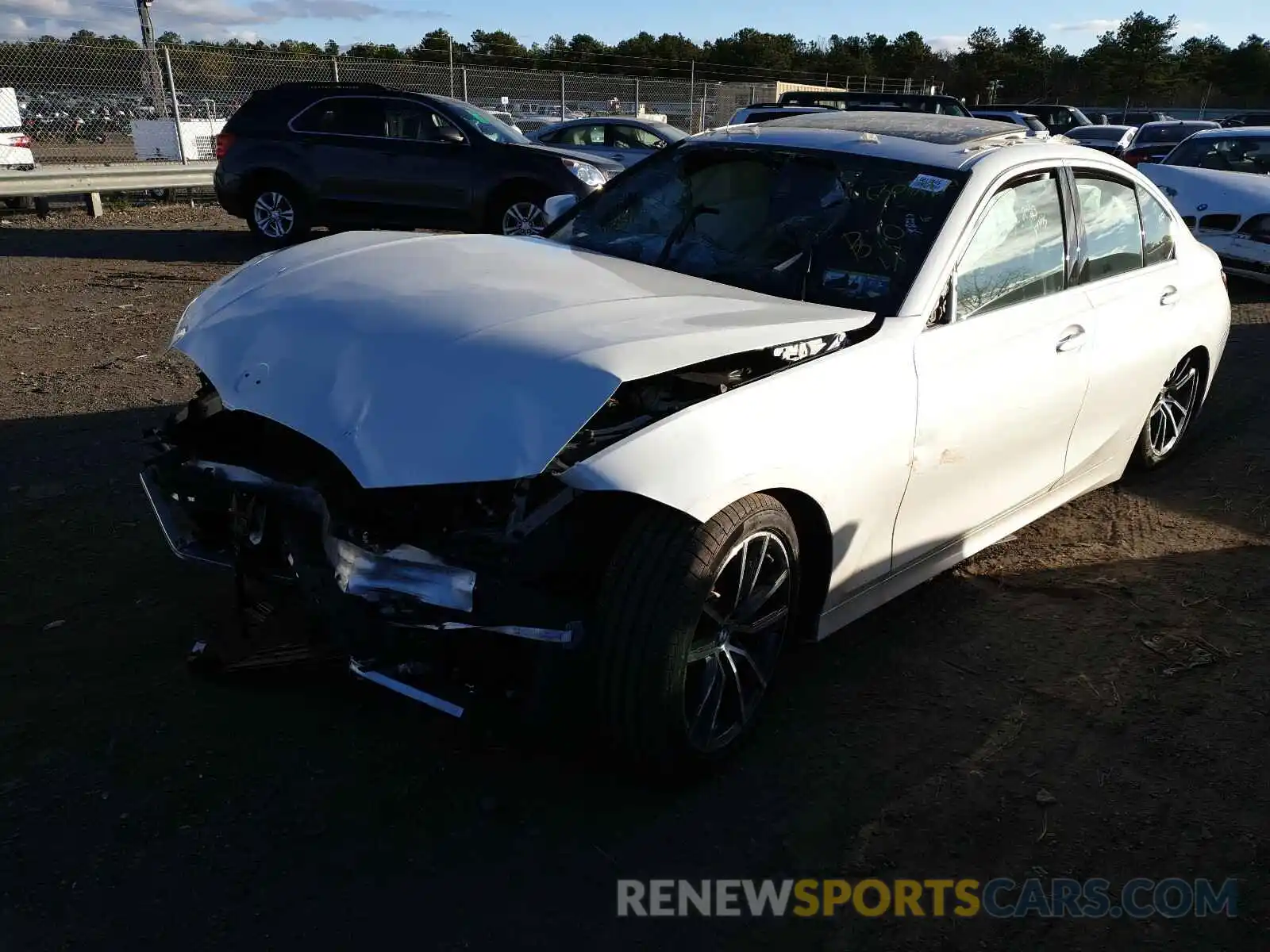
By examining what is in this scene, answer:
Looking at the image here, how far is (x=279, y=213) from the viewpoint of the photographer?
37.6ft

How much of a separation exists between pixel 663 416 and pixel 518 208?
9.01 metres

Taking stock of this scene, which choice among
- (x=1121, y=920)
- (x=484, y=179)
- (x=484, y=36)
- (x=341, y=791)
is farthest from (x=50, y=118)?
(x=484, y=36)

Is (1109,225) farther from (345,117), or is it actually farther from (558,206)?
(345,117)

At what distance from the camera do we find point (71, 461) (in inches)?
196

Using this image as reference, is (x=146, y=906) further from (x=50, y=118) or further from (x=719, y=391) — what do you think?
(x=50, y=118)

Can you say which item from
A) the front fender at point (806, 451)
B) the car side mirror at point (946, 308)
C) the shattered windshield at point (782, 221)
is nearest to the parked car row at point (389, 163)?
the shattered windshield at point (782, 221)

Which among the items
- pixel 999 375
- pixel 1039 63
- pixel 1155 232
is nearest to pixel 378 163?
pixel 1155 232

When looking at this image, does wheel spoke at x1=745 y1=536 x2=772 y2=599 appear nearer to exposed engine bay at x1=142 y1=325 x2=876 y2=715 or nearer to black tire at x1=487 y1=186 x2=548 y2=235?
exposed engine bay at x1=142 y1=325 x2=876 y2=715

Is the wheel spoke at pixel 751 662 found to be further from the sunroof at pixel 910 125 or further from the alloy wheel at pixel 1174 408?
the alloy wheel at pixel 1174 408

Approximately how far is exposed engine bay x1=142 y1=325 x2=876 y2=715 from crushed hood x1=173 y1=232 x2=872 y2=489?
0.14m

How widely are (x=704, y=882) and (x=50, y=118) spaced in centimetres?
1675

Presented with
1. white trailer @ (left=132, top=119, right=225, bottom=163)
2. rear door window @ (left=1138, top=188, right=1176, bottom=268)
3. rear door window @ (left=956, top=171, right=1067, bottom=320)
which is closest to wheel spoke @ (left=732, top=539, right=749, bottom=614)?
rear door window @ (left=956, top=171, right=1067, bottom=320)

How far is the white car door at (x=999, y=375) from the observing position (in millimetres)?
3357

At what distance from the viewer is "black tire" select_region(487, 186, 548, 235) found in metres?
11.1
